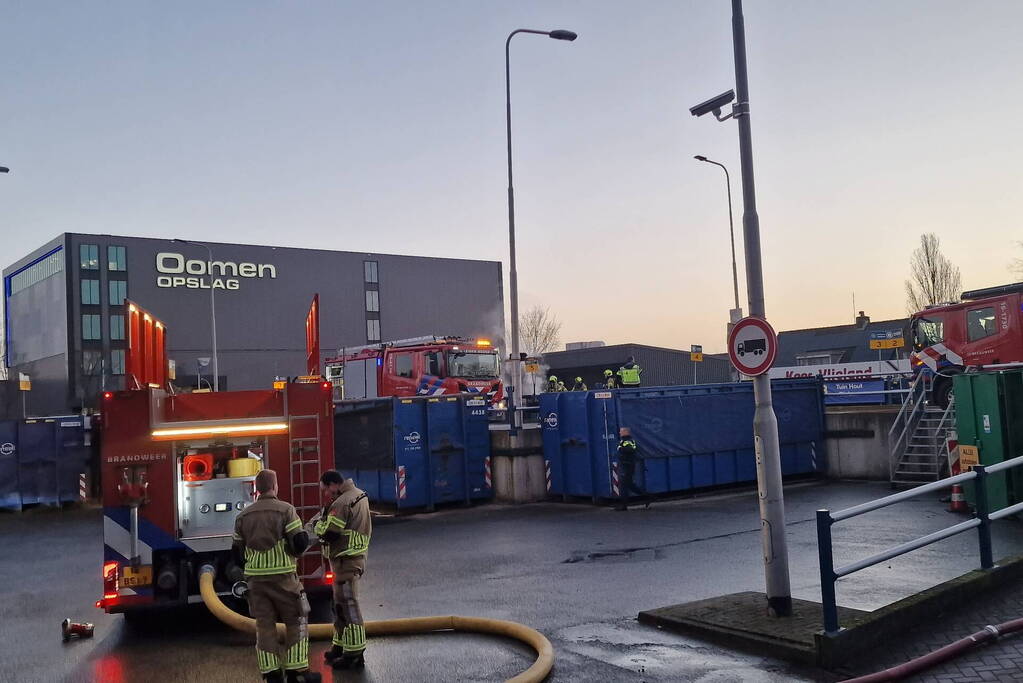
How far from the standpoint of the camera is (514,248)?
21.5m

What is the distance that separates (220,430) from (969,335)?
18.3 meters

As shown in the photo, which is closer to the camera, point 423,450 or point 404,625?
point 404,625

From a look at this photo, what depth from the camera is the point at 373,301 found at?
2525 inches

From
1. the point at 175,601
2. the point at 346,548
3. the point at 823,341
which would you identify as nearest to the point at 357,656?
the point at 346,548

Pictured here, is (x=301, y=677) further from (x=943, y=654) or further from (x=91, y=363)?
(x=91, y=363)

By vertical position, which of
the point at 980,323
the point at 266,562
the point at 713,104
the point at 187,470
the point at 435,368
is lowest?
the point at 266,562

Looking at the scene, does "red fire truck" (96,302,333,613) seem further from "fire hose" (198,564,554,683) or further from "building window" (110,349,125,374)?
"building window" (110,349,125,374)

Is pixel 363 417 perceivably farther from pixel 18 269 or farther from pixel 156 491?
pixel 18 269

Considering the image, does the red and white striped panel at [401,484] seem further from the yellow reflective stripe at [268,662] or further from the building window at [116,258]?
the building window at [116,258]

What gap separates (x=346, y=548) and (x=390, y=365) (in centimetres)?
1804

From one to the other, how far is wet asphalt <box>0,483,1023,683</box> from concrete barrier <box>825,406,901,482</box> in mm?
3617

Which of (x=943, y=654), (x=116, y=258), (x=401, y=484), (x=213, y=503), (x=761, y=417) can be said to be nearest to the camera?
(x=943, y=654)

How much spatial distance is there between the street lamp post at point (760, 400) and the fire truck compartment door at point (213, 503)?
16.8ft

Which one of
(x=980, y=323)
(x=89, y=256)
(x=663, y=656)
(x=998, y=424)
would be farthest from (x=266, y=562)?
(x=89, y=256)
